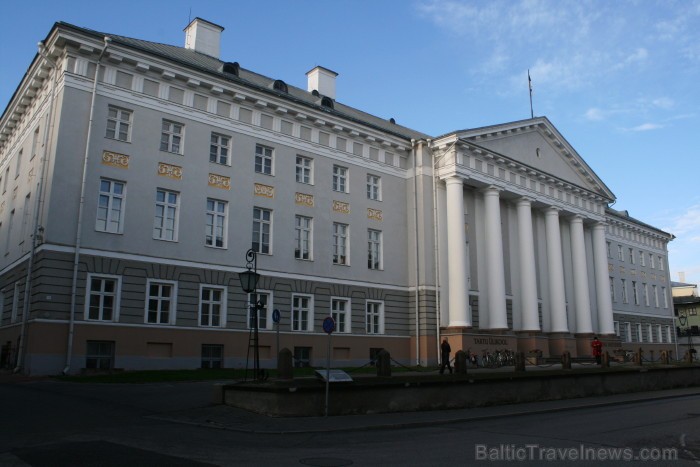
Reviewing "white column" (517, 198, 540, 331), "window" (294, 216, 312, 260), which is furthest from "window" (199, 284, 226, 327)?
"white column" (517, 198, 540, 331)

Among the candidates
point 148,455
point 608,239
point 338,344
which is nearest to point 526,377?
point 148,455

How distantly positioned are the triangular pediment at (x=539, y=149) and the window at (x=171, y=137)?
56.7ft

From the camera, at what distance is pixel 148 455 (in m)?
9.66

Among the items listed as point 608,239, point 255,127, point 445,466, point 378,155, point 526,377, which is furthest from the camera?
point 608,239

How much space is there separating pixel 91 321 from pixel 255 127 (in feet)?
42.7

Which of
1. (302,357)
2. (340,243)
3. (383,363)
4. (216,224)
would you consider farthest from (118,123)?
(383,363)

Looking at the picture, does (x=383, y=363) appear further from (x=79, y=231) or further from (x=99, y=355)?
(x=79, y=231)

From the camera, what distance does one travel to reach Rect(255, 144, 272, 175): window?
32500 millimetres

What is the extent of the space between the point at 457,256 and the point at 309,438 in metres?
26.3

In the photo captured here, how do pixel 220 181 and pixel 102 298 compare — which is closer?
pixel 102 298

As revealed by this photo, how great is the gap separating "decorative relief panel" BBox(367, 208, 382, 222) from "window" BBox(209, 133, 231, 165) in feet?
32.6

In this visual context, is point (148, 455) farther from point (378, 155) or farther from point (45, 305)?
point (378, 155)

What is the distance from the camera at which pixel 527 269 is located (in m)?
42.2

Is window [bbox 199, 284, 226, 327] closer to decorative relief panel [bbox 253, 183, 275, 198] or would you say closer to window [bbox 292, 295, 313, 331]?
window [bbox 292, 295, 313, 331]
